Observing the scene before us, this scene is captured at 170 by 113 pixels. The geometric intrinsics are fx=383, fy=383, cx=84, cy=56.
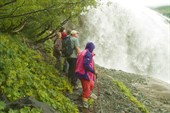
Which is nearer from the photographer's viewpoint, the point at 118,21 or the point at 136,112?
the point at 136,112

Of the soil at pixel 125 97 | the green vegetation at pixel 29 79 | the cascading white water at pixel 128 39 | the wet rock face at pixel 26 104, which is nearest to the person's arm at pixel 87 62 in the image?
the green vegetation at pixel 29 79

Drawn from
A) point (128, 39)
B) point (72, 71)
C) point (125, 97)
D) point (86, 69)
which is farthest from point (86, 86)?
point (128, 39)

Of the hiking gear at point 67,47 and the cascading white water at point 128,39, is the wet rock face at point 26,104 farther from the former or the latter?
the cascading white water at point 128,39

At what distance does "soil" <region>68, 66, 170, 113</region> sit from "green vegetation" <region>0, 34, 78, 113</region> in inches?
33.1

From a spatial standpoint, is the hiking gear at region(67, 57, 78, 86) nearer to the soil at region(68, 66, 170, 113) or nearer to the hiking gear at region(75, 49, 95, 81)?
the soil at region(68, 66, 170, 113)

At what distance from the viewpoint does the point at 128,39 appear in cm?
4016

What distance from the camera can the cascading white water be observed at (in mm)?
36625

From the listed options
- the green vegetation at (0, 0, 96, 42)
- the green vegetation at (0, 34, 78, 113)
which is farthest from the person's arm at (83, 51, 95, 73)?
the green vegetation at (0, 0, 96, 42)

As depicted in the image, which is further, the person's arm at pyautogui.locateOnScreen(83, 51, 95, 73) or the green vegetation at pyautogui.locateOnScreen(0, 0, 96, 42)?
the person's arm at pyautogui.locateOnScreen(83, 51, 95, 73)

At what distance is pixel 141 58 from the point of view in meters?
39.6

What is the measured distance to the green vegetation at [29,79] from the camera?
33.6 ft

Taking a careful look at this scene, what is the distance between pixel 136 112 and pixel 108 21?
2431 cm

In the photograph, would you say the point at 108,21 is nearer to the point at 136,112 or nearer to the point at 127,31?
the point at 127,31

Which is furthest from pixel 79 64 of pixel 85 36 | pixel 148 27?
pixel 148 27
